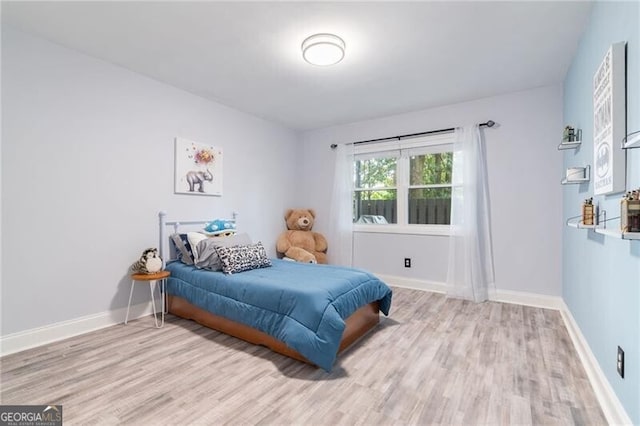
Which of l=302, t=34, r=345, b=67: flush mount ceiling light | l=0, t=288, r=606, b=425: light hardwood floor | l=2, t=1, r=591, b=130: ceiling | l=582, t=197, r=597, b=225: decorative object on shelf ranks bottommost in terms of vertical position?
l=0, t=288, r=606, b=425: light hardwood floor

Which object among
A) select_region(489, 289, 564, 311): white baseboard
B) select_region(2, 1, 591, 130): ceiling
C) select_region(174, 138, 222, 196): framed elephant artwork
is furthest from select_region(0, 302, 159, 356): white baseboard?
select_region(489, 289, 564, 311): white baseboard

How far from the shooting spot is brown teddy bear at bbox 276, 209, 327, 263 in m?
4.37

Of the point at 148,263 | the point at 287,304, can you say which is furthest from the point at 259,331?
the point at 148,263

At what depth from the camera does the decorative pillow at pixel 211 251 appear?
2803mm

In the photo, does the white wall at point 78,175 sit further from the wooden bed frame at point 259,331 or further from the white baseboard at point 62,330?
the wooden bed frame at point 259,331

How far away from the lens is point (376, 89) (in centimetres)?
322

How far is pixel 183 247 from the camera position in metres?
3.03

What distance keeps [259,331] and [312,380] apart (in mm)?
613

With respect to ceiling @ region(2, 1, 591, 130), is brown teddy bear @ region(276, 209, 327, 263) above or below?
below

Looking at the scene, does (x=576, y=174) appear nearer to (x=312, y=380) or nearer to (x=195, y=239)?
(x=312, y=380)

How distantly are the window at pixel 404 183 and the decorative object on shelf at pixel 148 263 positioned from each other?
2790mm

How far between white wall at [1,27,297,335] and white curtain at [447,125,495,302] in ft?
10.2

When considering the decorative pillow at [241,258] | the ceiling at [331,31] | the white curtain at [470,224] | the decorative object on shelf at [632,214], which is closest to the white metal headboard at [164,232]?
the decorative pillow at [241,258]

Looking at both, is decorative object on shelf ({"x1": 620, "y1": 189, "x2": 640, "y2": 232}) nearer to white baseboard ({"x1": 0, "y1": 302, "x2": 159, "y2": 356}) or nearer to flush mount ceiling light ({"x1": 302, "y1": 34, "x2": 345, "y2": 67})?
flush mount ceiling light ({"x1": 302, "y1": 34, "x2": 345, "y2": 67})
